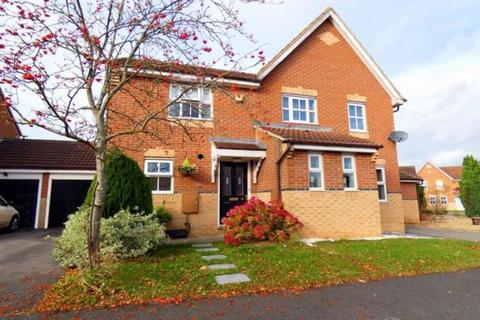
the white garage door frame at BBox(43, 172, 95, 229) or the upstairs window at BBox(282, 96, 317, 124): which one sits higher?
the upstairs window at BBox(282, 96, 317, 124)

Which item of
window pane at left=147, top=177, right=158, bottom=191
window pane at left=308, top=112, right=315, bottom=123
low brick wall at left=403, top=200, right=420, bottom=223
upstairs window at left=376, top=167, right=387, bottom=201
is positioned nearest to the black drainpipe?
window pane at left=308, top=112, right=315, bottom=123

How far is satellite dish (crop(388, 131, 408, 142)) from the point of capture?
13.0 meters

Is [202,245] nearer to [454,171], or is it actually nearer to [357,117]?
[357,117]

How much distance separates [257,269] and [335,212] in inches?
192

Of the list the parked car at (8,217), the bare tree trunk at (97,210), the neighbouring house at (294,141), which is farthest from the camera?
the parked car at (8,217)

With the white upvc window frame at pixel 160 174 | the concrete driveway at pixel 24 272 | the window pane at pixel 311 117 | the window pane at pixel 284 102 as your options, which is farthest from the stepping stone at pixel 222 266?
the window pane at pixel 311 117

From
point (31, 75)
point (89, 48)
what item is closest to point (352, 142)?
point (89, 48)

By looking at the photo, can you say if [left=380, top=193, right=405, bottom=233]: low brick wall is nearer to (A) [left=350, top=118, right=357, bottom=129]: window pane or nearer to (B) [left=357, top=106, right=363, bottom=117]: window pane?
(A) [left=350, top=118, right=357, bottom=129]: window pane

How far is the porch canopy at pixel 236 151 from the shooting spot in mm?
10016

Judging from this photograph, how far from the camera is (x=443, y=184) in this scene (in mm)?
50250

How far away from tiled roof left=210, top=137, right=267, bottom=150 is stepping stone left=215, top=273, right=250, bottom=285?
522 centimetres

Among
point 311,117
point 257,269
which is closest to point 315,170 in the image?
point 311,117

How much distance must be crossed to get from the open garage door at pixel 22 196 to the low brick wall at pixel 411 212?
67.5 feet

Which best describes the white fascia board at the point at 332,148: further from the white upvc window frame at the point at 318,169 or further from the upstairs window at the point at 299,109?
the upstairs window at the point at 299,109
